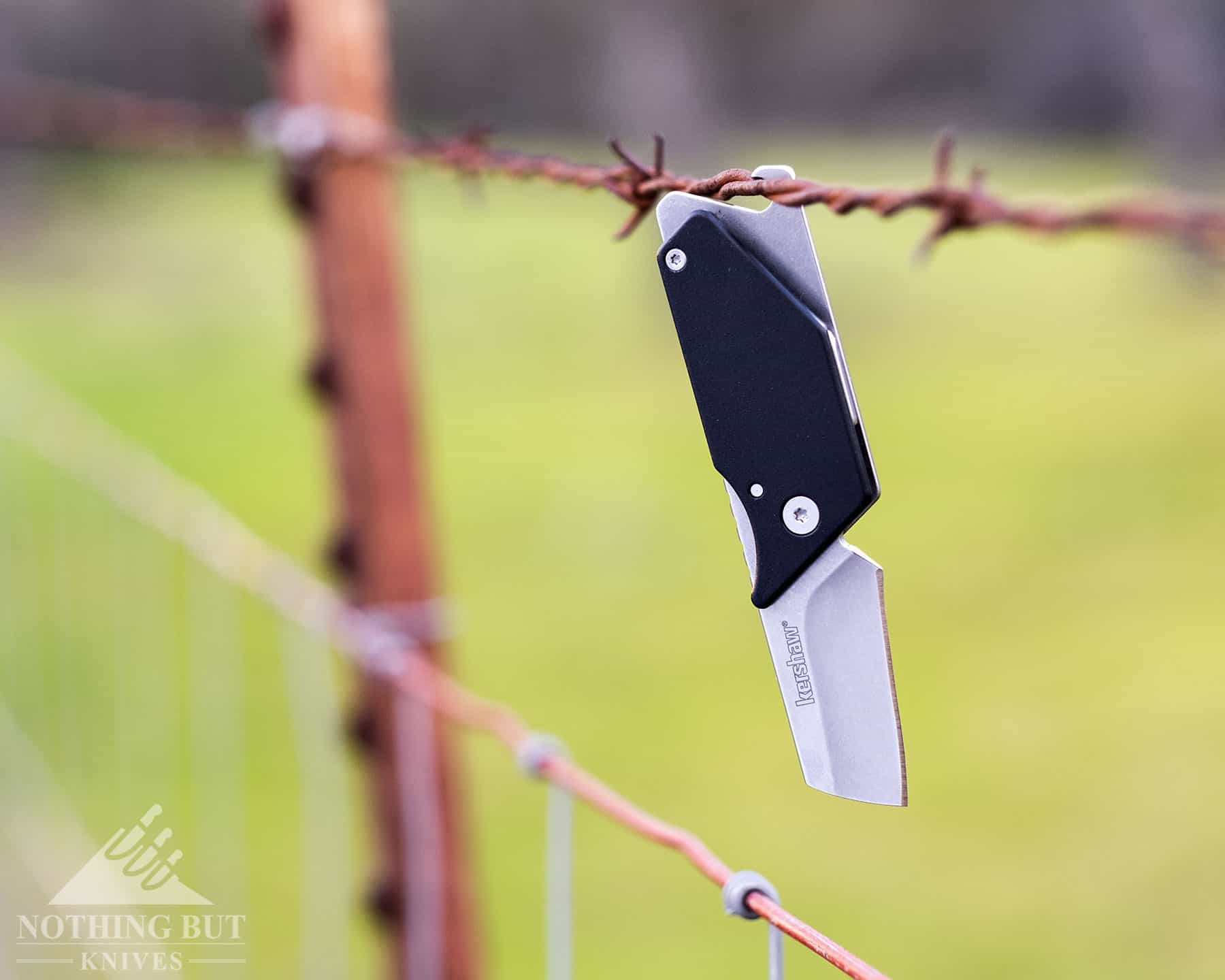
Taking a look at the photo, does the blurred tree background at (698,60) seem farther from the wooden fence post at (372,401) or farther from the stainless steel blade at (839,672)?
the stainless steel blade at (839,672)

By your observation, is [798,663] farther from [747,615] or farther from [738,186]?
[747,615]

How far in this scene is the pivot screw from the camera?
51 centimetres

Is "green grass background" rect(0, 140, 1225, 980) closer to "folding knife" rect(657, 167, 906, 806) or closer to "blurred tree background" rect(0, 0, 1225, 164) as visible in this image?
"folding knife" rect(657, 167, 906, 806)

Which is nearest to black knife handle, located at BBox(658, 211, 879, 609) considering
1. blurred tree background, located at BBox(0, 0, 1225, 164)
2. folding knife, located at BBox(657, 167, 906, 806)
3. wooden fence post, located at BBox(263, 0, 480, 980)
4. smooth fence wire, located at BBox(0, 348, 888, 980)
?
folding knife, located at BBox(657, 167, 906, 806)

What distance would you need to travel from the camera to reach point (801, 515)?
1.68 ft

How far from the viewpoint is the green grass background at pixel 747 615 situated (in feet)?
10.5

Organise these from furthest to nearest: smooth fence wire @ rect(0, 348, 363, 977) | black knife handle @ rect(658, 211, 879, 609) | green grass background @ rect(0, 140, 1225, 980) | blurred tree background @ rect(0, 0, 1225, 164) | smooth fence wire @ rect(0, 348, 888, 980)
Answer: blurred tree background @ rect(0, 0, 1225, 164) < green grass background @ rect(0, 140, 1225, 980) < smooth fence wire @ rect(0, 348, 363, 977) < smooth fence wire @ rect(0, 348, 888, 980) < black knife handle @ rect(658, 211, 879, 609)

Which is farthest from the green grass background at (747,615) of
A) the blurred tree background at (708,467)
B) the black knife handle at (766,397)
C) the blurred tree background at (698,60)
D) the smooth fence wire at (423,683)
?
the blurred tree background at (698,60)

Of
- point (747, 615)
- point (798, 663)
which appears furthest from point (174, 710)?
point (798, 663)

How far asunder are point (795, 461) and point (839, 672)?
0.27 ft

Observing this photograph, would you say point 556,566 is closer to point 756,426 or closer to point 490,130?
point 490,130

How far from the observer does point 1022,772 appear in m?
3.90

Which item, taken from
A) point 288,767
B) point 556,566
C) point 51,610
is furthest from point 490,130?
point 556,566

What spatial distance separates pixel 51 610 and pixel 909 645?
2898 millimetres
